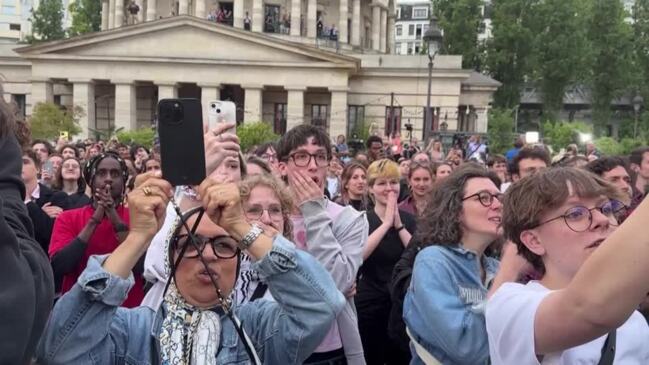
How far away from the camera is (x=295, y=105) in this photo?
44.4 meters

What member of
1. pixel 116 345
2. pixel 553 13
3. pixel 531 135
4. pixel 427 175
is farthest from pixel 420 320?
pixel 553 13

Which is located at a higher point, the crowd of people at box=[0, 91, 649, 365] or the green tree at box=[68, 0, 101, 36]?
the green tree at box=[68, 0, 101, 36]

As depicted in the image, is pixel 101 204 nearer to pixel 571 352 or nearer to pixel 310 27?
pixel 571 352

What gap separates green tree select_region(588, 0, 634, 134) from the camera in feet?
214

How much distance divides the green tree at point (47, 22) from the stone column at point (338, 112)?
38860 mm

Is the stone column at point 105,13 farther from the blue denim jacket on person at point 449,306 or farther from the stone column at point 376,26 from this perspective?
the blue denim jacket on person at point 449,306

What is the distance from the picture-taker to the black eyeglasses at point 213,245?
255 centimetres

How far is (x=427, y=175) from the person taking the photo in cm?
722

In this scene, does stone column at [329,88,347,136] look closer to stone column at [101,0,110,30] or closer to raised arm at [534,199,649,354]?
stone column at [101,0,110,30]

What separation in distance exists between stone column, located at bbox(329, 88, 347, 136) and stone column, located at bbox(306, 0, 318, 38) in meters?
14.9

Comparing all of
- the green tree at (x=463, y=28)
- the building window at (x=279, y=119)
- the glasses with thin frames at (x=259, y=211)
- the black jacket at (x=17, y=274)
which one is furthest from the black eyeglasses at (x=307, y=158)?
the green tree at (x=463, y=28)

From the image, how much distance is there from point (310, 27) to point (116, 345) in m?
56.5

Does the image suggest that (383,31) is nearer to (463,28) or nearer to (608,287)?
(463,28)

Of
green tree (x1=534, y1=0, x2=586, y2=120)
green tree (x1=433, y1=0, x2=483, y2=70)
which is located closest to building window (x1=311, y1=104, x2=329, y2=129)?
green tree (x1=433, y1=0, x2=483, y2=70)
